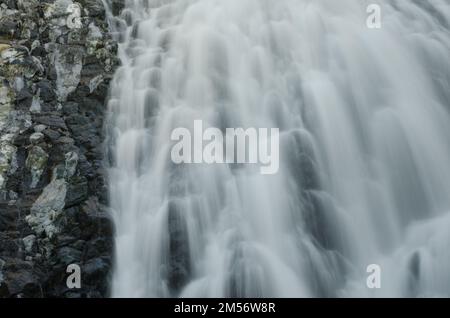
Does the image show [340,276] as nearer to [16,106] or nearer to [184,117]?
[184,117]

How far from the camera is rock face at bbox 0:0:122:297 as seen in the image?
7711mm

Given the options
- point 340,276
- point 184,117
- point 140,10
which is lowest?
point 340,276

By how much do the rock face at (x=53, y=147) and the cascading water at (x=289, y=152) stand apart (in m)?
0.37

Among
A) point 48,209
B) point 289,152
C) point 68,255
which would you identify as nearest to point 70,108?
point 48,209

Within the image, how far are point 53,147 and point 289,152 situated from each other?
4147mm

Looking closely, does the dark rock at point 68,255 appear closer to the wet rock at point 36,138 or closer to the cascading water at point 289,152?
the cascading water at point 289,152

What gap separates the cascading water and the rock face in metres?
0.37

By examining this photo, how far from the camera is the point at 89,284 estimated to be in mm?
7645

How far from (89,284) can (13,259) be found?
1.21 meters

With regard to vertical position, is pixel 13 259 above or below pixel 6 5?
below

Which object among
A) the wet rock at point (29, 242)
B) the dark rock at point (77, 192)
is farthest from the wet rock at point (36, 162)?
the wet rock at point (29, 242)
